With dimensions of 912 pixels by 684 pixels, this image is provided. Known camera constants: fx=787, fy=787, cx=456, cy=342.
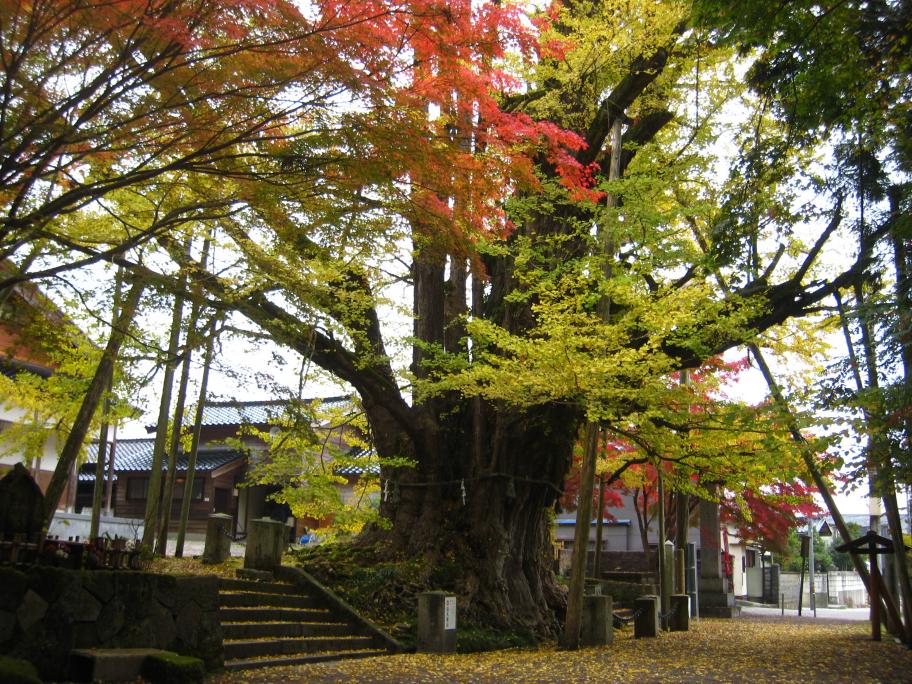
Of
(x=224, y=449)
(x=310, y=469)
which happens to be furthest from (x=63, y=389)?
(x=224, y=449)

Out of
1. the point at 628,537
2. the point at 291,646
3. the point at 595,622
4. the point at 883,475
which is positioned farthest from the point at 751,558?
the point at 291,646

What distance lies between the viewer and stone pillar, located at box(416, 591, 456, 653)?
39.0 feet

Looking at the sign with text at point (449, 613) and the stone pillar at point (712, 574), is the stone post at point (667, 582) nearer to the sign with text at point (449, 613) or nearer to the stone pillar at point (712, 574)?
the stone pillar at point (712, 574)

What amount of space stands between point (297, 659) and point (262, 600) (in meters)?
1.97

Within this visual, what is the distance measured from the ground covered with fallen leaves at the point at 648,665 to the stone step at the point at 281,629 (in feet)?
A: 3.99

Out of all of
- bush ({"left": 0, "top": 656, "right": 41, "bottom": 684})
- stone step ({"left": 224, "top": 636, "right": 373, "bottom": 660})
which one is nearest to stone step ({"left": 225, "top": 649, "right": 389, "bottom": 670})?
stone step ({"left": 224, "top": 636, "right": 373, "bottom": 660})

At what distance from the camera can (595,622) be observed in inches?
514

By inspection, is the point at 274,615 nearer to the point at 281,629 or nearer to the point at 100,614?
the point at 281,629

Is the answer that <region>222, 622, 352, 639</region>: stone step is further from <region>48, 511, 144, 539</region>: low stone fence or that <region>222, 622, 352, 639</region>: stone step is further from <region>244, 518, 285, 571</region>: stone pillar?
<region>48, 511, 144, 539</region>: low stone fence

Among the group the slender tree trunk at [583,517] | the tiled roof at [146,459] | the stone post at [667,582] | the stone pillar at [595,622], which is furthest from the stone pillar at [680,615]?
the tiled roof at [146,459]

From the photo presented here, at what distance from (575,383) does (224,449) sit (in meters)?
22.1

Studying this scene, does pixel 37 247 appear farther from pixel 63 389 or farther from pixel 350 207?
pixel 63 389

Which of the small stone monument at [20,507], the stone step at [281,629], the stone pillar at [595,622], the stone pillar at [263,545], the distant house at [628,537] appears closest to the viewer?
the small stone monument at [20,507]

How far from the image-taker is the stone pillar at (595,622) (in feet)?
42.7
